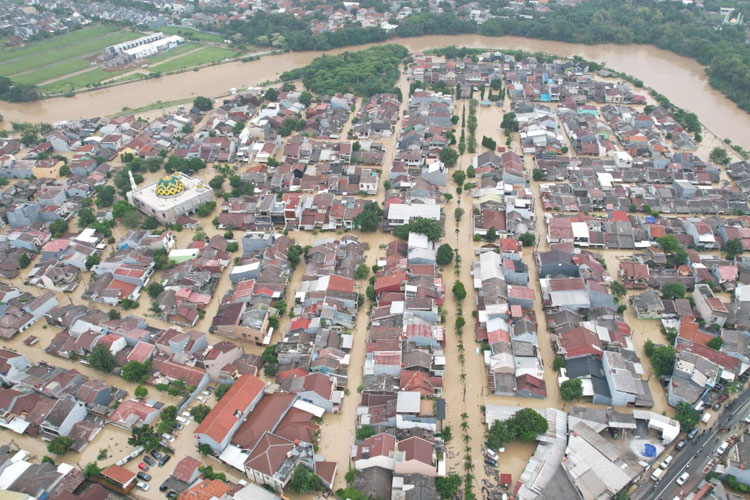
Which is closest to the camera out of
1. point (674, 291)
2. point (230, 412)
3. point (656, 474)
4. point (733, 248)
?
point (656, 474)

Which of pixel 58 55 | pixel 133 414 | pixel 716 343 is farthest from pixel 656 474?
pixel 58 55

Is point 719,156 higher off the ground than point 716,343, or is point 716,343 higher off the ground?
point 719,156

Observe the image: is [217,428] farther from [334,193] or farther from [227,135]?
[227,135]

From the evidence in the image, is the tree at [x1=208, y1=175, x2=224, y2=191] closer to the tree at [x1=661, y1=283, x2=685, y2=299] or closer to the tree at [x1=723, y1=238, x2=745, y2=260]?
the tree at [x1=661, y1=283, x2=685, y2=299]

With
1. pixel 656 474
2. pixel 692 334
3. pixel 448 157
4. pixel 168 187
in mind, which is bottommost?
pixel 656 474

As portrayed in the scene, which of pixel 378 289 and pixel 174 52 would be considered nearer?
pixel 378 289

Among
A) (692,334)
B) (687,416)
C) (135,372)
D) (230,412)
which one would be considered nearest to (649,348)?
(692,334)

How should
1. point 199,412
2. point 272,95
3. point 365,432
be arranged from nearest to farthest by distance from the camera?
point 365,432 → point 199,412 → point 272,95

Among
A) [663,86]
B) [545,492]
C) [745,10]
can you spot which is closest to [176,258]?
[545,492]

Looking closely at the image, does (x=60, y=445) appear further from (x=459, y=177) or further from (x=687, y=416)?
(x=459, y=177)
